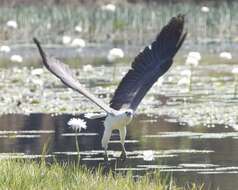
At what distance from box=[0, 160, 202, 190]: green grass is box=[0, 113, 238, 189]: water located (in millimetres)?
1006

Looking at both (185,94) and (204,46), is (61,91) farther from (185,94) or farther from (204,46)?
(204,46)

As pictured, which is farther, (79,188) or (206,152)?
(206,152)

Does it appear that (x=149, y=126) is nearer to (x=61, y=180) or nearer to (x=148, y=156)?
(x=148, y=156)

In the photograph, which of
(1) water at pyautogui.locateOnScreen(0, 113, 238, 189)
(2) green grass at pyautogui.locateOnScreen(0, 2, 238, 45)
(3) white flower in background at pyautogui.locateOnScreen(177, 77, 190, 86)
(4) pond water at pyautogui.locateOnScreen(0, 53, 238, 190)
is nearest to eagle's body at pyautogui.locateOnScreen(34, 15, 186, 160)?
(4) pond water at pyautogui.locateOnScreen(0, 53, 238, 190)

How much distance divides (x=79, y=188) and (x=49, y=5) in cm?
2590

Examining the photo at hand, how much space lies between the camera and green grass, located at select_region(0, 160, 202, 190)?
8133mm

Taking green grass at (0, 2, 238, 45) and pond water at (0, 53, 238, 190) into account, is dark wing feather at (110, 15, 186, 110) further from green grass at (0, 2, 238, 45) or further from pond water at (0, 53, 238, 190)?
green grass at (0, 2, 238, 45)

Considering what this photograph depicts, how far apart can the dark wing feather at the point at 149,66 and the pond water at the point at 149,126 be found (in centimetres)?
58

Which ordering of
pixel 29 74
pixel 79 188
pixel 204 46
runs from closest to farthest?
pixel 79 188 → pixel 29 74 → pixel 204 46

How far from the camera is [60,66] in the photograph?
29.0 feet

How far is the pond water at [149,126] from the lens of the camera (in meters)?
10.9

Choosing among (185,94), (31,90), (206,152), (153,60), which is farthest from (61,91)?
(153,60)

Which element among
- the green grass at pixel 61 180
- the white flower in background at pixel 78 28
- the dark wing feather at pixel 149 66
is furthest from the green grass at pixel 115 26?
the green grass at pixel 61 180

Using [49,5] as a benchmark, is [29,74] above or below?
below
